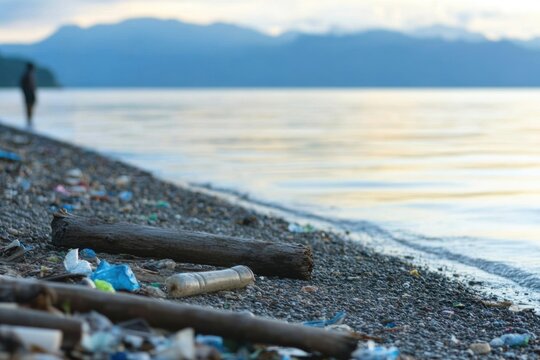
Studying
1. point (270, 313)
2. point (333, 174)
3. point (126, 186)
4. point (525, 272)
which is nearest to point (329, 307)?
point (270, 313)

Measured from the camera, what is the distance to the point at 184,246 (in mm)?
8531

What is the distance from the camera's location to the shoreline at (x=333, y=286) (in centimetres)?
704

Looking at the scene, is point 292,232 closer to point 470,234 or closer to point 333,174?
point 470,234

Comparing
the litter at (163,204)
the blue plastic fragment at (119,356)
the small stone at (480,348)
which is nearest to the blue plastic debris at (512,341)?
the small stone at (480,348)

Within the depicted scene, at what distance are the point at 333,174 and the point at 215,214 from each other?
26.1ft

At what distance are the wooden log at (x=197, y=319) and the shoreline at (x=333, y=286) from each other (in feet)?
3.28

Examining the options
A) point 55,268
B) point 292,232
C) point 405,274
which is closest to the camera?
point 55,268

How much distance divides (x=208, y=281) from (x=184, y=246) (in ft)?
3.69

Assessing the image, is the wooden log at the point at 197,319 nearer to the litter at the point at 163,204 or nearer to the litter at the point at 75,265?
the litter at the point at 75,265

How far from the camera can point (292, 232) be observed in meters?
12.5

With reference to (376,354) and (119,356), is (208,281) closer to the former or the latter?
(376,354)

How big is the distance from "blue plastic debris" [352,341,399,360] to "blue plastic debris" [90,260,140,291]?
7.26 feet

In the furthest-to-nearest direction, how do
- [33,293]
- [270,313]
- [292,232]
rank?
1. [292,232]
2. [270,313]
3. [33,293]

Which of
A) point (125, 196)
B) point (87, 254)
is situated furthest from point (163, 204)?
point (87, 254)
